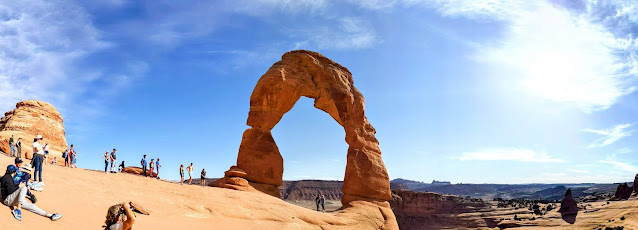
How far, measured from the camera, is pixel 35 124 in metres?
28.3

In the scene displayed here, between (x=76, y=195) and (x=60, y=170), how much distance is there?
3741 mm

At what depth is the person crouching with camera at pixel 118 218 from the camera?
5.64 metres

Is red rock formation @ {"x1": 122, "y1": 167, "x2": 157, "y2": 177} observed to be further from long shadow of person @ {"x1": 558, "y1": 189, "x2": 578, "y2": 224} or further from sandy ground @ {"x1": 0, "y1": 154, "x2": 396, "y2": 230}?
long shadow of person @ {"x1": 558, "y1": 189, "x2": 578, "y2": 224}

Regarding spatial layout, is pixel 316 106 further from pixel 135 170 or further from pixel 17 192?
pixel 17 192

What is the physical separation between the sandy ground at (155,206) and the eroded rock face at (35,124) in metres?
14.6

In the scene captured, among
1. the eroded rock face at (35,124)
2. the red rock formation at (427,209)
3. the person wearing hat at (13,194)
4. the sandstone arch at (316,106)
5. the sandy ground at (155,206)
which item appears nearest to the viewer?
the person wearing hat at (13,194)

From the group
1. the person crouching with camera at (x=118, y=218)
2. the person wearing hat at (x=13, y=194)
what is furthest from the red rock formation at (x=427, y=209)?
the person crouching with camera at (x=118, y=218)

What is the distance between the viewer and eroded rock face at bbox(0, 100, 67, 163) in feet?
87.2

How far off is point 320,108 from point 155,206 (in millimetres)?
16132

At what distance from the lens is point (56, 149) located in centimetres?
2819

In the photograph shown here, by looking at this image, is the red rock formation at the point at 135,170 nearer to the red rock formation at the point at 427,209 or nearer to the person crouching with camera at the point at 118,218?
the person crouching with camera at the point at 118,218

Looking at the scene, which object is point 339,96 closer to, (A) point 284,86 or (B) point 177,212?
(A) point 284,86

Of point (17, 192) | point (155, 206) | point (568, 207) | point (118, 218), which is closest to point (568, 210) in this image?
point (568, 207)

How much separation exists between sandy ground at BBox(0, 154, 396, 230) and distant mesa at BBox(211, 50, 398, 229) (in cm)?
515
